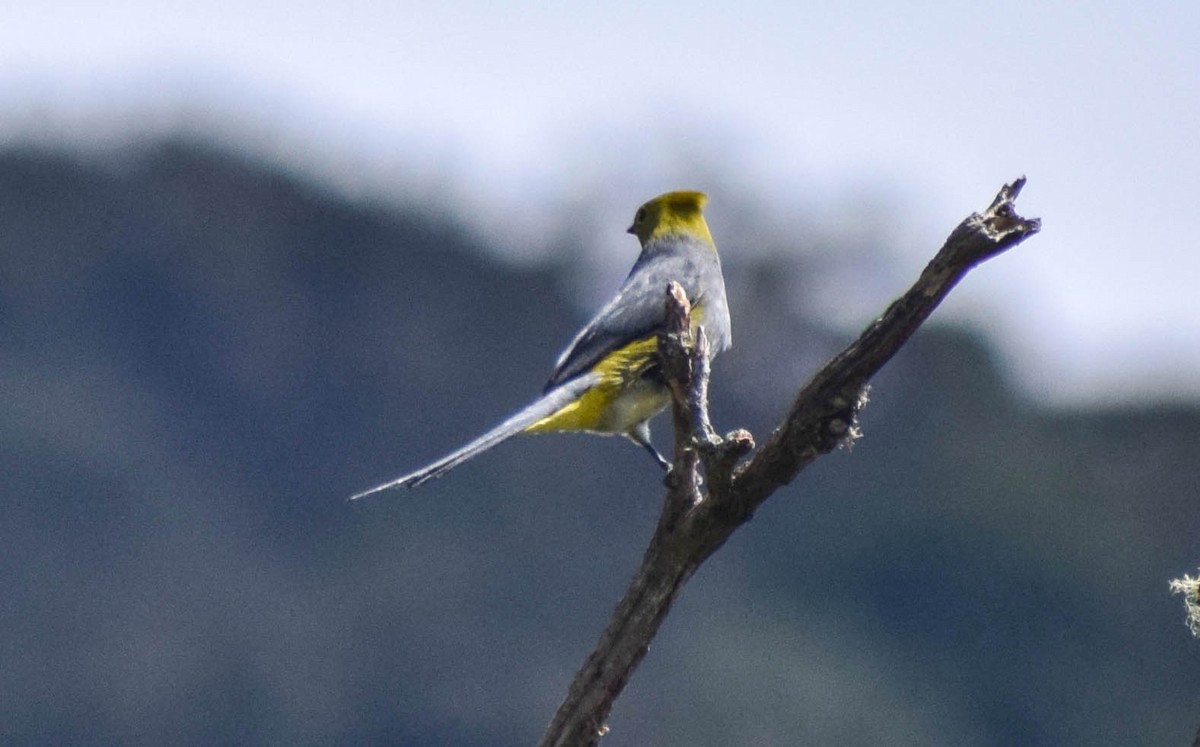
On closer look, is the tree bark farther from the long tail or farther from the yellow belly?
the yellow belly

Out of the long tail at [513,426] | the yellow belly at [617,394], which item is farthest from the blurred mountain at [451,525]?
the long tail at [513,426]

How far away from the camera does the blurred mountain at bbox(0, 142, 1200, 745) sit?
2936 cm

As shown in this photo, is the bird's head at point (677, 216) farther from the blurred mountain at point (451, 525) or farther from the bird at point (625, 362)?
the blurred mountain at point (451, 525)

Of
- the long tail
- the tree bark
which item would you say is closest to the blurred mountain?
the long tail

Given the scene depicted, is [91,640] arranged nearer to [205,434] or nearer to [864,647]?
[205,434]

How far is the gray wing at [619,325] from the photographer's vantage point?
792cm

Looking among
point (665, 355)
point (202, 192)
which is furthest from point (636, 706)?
point (665, 355)

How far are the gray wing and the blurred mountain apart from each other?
64.6 feet

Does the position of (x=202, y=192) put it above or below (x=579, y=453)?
above

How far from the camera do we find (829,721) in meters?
29.2

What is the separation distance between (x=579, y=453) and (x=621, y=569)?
77.8 inches

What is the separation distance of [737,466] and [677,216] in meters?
3.24

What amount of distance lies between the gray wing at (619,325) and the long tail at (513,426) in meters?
0.08

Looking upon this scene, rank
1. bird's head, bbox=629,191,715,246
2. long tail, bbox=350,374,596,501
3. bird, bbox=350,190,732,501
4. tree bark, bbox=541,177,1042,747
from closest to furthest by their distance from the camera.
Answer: tree bark, bbox=541,177,1042,747, long tail, bbox=350,374,596,501, bird, bbox=350,190,732,501, bird's head, bbox=629,191,715,246
